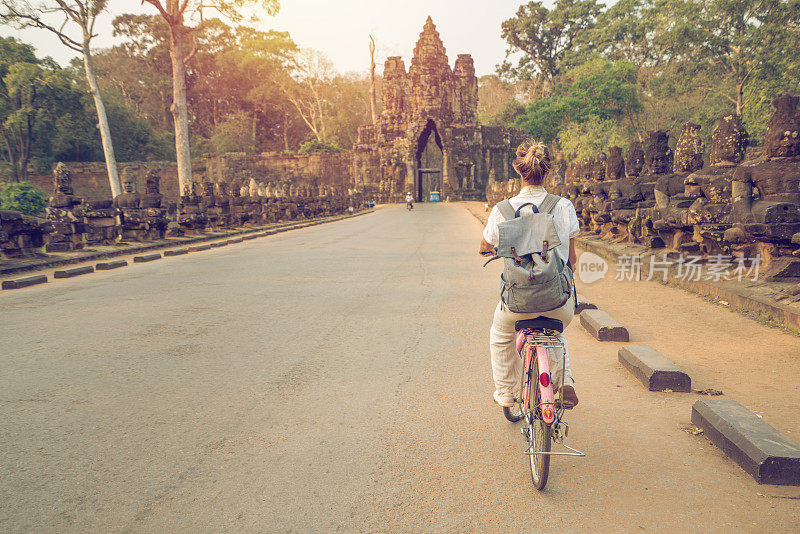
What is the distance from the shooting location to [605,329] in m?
5.58

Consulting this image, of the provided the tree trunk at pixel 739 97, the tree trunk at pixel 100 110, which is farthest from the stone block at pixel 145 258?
the tree trunk at pixel 739 97

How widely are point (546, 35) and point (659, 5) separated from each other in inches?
713

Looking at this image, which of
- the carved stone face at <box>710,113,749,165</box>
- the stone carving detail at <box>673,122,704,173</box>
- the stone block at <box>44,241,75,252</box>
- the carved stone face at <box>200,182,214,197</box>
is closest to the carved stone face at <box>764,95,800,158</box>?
the carved stone face at <box>710,113,749,165</box>

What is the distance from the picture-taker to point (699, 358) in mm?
4855

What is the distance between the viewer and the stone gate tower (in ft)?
191

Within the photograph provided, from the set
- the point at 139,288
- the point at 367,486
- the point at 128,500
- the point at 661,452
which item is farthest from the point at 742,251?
the point at 139,288

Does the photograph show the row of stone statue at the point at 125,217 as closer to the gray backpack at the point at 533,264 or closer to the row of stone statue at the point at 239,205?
the row of stone statue at the point at 239,205

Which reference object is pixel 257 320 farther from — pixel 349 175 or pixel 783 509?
pixel 349 175

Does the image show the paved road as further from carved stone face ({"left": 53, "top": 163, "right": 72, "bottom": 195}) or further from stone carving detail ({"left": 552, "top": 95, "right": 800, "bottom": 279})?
carved stone face ({"left": 53, "top": 163, "right": 72, "bottom": 195})

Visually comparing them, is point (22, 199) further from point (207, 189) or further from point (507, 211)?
point (507, 211)

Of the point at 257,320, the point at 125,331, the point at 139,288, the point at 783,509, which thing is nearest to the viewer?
the point at 783,509

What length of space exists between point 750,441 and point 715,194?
5.91 m

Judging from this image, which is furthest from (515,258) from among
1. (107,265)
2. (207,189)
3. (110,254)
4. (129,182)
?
(207,189)

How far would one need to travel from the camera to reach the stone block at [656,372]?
13.5 feet
